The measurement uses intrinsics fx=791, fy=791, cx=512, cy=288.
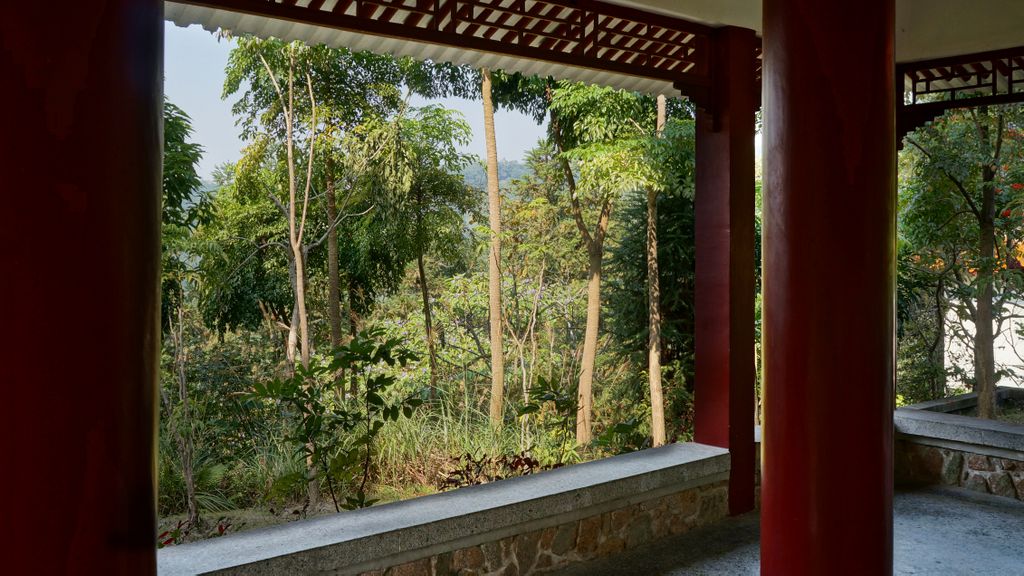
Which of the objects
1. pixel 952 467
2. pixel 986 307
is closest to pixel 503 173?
pixel 986 307

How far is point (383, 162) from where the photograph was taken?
350 inches

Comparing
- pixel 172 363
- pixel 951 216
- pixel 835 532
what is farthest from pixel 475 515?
pixel 951 216

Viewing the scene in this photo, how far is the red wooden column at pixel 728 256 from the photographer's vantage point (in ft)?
12.7

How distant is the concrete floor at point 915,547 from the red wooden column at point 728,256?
1.32ft

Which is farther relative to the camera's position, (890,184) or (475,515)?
(475,515)

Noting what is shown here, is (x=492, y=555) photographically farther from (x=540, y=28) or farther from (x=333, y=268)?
(x=333, y=268)

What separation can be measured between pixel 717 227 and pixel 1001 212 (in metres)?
4.46

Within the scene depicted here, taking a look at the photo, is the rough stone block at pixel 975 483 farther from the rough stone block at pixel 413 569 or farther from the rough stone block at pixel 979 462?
the rough stone block at pixel 413 569

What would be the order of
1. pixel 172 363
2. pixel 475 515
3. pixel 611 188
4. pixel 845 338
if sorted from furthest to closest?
1. pixel 611 188
2. pixel 172 363
3. pixel 475 515
4. pixel 845 338

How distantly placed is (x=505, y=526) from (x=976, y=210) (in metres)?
5.77

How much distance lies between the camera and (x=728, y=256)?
153 inches

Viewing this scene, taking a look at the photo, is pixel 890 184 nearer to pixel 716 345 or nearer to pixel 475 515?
pixel 475 515

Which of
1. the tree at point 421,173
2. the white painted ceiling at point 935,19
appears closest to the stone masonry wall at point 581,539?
the white painted ceiling at point 935,19

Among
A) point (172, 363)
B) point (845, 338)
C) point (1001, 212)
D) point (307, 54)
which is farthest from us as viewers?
point (307, 54)
